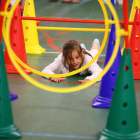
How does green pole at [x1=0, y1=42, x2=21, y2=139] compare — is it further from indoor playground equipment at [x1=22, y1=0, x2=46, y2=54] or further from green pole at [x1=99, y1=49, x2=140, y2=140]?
indoor playground equipment at [x1=22, y1=0, x2=46, y2=54]

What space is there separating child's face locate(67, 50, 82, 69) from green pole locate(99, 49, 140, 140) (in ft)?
4.44

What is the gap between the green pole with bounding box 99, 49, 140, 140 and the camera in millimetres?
2088

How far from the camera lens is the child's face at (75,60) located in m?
3.41

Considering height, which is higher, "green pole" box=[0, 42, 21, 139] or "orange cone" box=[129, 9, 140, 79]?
"orange cone" box=[129, 9, 140, 79]

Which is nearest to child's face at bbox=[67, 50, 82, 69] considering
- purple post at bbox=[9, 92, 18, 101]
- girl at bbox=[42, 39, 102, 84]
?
girl at bbox=[42, 39, 102, 84]

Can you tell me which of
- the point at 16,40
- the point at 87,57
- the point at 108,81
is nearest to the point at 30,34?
the point at 16,40

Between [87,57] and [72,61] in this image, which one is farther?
[87,57]

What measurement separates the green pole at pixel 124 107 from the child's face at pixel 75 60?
1354 mm

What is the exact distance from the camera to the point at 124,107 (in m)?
2.09

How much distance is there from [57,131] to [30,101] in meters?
0.67

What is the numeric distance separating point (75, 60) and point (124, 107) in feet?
4.74

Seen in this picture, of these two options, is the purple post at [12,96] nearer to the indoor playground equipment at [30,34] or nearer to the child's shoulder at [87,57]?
the child's shoulder at [87,57]

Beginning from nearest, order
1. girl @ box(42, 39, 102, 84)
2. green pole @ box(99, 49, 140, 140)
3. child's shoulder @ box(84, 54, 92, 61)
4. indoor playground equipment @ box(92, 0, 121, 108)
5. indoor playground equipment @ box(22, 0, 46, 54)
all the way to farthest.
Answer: green pole @ box(99, 49, 140, 140) < indoor playground equipment @ box(92, 0, 121, 108) < girl @ box(42, 39, 102, 84) < child's shoulder @ box(84, 54, 92, 61) < indoor playground equipment @ box(22, 0, 46, 54)

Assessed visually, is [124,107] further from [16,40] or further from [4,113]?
[16,40]
